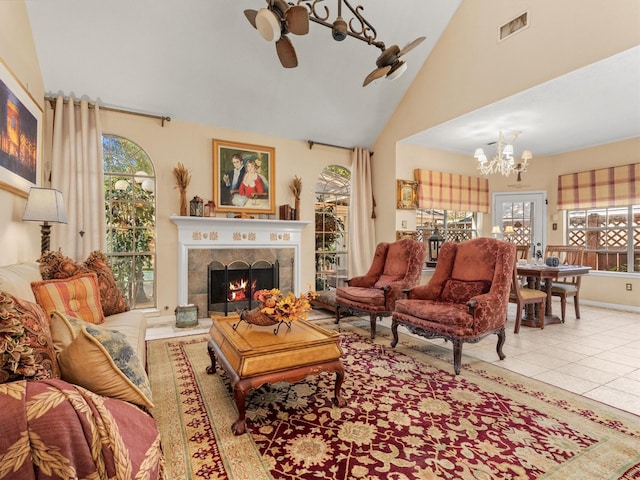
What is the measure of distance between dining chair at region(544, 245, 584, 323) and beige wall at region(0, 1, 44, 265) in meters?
6.03

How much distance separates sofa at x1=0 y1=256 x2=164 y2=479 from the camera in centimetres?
77

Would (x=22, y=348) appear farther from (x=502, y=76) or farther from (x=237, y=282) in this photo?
(x=502, y=76)

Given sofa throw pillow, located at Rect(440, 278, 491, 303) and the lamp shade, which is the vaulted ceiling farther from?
sofa throw pillow, located at Rect(440, 278, 491, 303)

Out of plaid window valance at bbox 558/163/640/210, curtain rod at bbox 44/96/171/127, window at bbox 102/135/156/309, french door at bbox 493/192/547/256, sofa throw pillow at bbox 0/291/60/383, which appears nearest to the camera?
sofa throw pillow at bbox 0/291/60/383

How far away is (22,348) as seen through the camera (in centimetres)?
95

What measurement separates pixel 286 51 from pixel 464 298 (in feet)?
8.94

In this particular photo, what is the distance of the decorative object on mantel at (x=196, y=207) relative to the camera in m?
4.48

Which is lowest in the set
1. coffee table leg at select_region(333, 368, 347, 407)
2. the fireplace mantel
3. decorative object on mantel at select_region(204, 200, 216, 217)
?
coffee table leg at select_region(333, 368, 347, 407)

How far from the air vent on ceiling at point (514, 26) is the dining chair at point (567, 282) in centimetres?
322

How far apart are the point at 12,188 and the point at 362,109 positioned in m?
4.43

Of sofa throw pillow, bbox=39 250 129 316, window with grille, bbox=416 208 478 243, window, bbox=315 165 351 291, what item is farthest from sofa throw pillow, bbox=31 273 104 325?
window with grille, bbox=416 208 478 243

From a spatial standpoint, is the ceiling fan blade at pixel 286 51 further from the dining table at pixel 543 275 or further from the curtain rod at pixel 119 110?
the dining table at pixel 543 275

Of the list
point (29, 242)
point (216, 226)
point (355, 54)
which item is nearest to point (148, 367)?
point (29, 242)

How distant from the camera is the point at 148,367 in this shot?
2.82 metres
